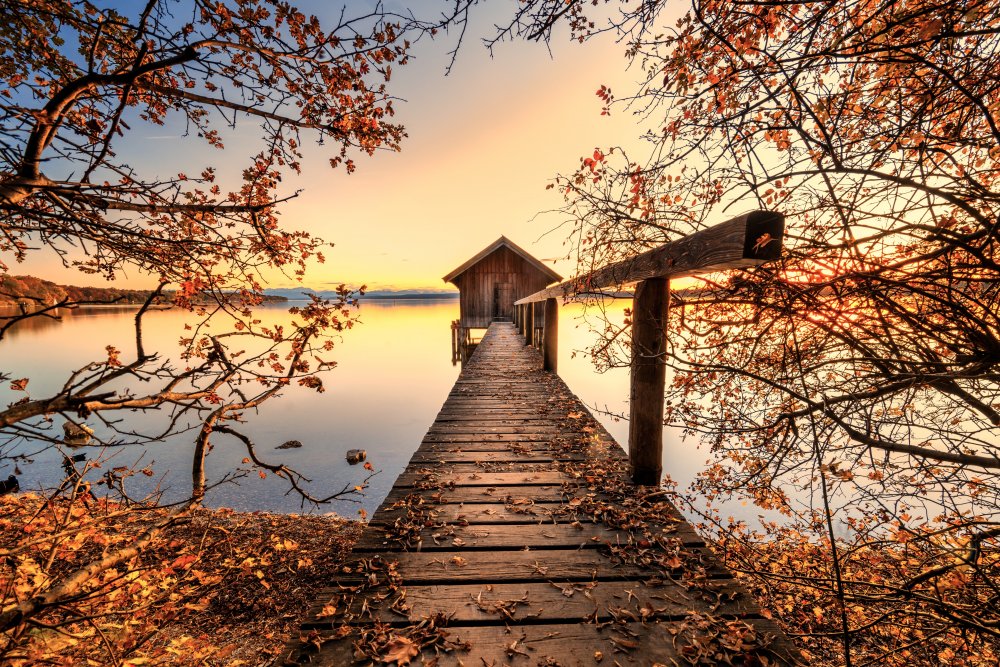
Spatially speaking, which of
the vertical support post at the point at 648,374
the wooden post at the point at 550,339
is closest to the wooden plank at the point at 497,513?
the vertical support post at the point at 648,374

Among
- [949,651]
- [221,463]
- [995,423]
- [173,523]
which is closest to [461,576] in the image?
[173,523]

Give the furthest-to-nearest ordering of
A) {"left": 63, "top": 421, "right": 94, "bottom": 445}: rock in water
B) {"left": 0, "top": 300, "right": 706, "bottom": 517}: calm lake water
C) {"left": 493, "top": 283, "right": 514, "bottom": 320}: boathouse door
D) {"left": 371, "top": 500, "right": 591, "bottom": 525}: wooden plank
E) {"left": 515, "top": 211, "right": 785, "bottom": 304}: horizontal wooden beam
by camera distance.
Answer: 1. {"left": 493, "top": 283, "right": 514, "bottom": 320}: boathouse door
2. {"left": 0, "top": 300, "right": 706, "bottom": 517}: calm lake water
3. {"left": 371, "top": 500, "right": 591, "bottom": 525}: wooden plank
4. {"left": 63, "top": 421, "right": 94, "bottom": 445}: rock in water
5. {"left": 515, "top": 211, "right": 785, "bottom": 304}: horizontal wooden beam

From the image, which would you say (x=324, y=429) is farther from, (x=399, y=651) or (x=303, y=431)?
(x=399, y=651)

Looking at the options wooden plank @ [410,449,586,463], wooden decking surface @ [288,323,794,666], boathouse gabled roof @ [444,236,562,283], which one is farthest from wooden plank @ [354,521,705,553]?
boathouse gabled roof @ [444,236,562,283]

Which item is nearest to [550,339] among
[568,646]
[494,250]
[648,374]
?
[648,374]

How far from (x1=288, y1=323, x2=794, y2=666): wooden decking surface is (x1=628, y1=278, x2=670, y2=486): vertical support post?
30 centimetres

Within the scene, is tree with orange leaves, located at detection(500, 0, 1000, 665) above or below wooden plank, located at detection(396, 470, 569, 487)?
above

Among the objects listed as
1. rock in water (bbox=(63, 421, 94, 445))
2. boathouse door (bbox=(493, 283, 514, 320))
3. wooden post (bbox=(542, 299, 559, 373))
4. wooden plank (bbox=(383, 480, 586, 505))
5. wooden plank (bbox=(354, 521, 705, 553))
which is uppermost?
boathouse door (bbox=(493, 283, 514, 320))

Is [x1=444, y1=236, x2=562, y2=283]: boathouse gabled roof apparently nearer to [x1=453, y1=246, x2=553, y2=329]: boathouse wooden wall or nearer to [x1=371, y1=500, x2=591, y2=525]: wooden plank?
[x1=453, y1=246, x2=553, y2=329]: boathouse wooden wall

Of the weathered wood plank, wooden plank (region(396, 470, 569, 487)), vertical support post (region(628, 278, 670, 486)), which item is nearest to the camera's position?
the weathered wood plank

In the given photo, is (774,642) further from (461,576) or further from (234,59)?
(234,59)

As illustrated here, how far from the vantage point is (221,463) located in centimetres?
1911

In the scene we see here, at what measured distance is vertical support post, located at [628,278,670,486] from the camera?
3031 millimetres

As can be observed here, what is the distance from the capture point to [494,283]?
73.6 feet
